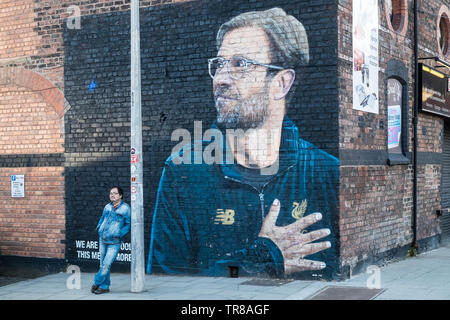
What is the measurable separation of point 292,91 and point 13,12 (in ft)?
21.4

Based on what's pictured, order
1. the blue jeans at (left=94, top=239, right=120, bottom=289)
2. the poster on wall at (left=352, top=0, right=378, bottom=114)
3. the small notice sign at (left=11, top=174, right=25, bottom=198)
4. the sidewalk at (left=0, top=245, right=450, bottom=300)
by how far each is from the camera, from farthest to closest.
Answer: the small notice sign at (left=11, top=174, right=25, bottom=198), the poster on wall at (left=352, top=0, right=378, bottom=114), the blue jeans at (left=94, top=239, right=120, bottom=289), the sidewalk at (left=0, top=245, right=450, bottom=300)

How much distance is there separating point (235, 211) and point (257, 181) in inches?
26.4

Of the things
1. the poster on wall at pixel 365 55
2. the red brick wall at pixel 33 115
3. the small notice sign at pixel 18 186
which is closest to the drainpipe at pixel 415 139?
the poster on wall at pixel 365 55

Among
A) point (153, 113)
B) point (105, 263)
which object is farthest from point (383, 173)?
point (105, 263)

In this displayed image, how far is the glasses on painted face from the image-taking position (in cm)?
1098

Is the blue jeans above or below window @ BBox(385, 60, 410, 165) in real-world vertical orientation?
below

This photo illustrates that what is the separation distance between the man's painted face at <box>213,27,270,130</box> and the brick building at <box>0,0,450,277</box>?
330 millimetres

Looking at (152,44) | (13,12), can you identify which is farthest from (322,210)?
(13,12)

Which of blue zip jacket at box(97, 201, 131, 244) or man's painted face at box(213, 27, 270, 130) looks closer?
blue zip jacket at box(97, 201, 131, 244)

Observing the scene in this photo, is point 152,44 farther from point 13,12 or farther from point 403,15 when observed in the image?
point 403,15

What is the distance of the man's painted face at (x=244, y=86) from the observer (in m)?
10.9

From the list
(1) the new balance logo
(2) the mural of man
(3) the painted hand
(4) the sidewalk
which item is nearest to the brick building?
(2) the mural of man

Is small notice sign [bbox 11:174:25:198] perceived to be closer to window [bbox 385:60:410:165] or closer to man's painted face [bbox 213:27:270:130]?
man's painted face [bbox 213:27:270:130]

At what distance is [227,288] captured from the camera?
10.0 meters
